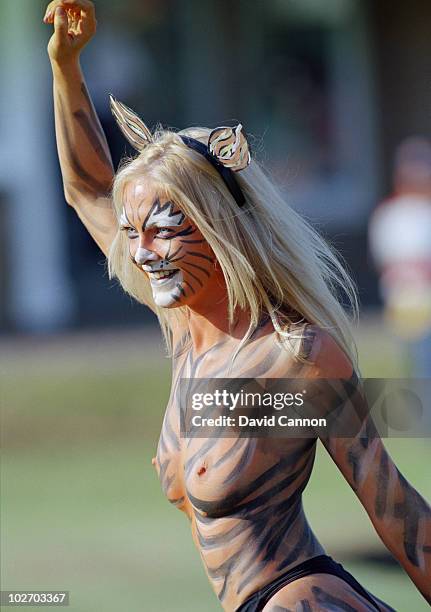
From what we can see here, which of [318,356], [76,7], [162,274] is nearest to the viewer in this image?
[318,356]

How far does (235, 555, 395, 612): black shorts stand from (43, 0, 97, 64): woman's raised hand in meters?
1.24

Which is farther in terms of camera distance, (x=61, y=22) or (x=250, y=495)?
(x=61, y=22)

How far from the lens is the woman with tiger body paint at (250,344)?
237cm

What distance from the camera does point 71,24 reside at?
2.77m

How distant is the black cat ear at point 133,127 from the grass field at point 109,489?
2558mm

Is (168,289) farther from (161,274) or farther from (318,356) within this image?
(318,356)

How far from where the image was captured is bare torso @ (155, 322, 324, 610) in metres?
2.41

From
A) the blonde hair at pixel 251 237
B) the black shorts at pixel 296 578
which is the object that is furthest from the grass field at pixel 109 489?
the blonde hair at pixel 251 237

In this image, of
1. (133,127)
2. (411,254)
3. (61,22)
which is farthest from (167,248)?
(411,254)

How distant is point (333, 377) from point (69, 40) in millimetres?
1002

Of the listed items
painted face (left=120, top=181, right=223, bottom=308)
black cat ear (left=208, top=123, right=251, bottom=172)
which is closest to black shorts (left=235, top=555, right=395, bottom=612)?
painted face (left=120, top=181, right=223, bottom=308)

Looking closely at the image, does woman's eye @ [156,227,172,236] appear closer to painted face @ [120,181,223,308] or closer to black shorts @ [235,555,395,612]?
painted face @ [120,181,223,308]

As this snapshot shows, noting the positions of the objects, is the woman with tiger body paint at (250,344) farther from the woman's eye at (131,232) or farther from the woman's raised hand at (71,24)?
the woman's raised hand at (71,24)

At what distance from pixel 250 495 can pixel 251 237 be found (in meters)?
0.51
